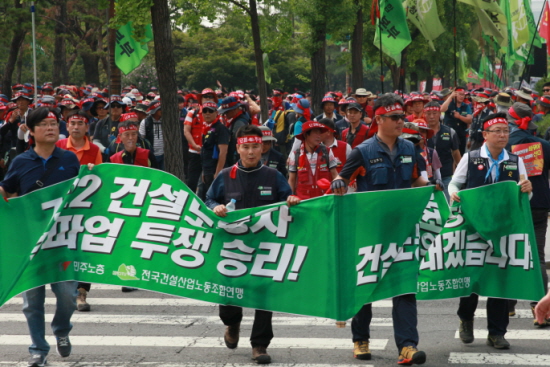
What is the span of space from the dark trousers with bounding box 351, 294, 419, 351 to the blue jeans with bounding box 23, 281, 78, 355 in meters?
2.22

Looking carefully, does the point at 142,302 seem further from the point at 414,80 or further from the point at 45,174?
the point at 414,80

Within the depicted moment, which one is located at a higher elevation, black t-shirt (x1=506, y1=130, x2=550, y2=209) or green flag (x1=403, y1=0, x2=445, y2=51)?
green flag (x1=403, y1=0, x2=445, y2=51)

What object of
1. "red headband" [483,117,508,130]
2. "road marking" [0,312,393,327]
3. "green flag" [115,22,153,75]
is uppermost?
"green flag" [115,22,153,75]

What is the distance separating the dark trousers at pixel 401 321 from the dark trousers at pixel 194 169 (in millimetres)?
7699

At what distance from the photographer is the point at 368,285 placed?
625cm

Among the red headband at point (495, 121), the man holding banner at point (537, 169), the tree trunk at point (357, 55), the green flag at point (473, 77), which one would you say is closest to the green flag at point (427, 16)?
the tree trunk at point (357, 55)

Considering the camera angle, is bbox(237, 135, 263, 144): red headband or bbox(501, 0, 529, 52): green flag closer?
bbox(237, 135, 263, 144): red headband

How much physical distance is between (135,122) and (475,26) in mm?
41832

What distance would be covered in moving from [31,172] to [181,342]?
200 centimetres

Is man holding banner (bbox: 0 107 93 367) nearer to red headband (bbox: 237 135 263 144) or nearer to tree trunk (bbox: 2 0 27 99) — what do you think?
red headband (bbox: 237 135 263 144)

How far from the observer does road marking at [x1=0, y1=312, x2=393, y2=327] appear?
802cm

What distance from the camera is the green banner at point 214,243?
626 cm

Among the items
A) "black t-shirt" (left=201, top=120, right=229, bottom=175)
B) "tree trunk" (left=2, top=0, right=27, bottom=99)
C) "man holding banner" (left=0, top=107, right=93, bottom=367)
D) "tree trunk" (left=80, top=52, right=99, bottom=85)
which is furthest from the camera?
"tree trunk" (left=80, top=52, right=99, bottom=85)

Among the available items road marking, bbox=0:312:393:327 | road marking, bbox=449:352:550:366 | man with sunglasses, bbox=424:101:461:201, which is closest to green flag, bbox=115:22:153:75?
man with sunglasses, bbox=424:101:461:201
